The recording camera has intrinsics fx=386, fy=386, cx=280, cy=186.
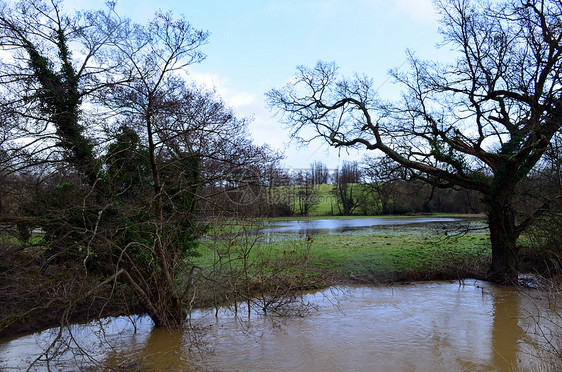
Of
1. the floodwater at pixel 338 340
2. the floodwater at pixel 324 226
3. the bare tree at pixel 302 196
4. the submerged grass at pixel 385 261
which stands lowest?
the floodwater at pixel 338 340

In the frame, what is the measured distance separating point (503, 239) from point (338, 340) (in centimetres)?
893

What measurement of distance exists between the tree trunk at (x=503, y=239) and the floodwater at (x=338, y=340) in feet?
5.71

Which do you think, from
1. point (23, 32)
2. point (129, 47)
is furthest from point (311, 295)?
point (23, 32)

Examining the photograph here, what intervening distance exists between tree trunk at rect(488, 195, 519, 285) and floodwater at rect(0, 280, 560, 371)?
1741mm

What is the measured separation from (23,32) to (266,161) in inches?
246

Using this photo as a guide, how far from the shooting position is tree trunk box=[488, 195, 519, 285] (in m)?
14.6

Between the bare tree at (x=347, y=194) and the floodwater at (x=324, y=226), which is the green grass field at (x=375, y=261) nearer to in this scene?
the floodwater at (x=324, y=226)

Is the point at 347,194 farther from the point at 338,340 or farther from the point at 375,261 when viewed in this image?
the point at 338,340

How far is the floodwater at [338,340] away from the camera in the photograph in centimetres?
830

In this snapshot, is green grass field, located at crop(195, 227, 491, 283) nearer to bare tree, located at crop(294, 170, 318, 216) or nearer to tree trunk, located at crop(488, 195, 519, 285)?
tree trunk, located at crop(488, 195, 519, 285)

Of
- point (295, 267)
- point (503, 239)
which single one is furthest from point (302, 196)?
point (503, 239)

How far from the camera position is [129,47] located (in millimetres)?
9109

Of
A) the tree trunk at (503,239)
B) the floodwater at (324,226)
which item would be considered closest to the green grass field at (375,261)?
the tree trunk at (503,239)

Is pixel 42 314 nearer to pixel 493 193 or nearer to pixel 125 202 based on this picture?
pixel 125 202
